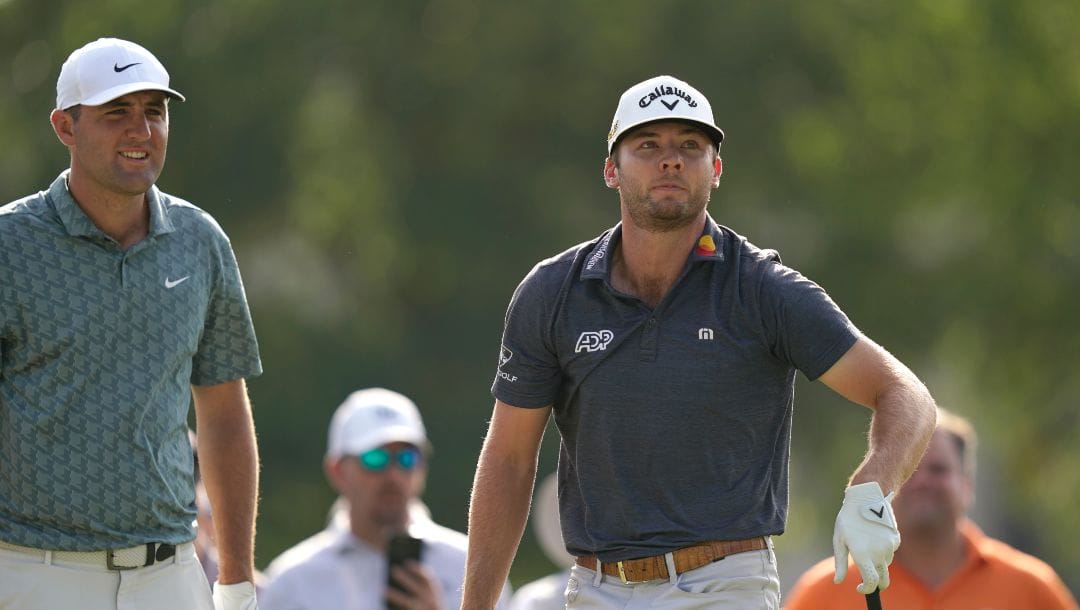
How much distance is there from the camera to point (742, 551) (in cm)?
658

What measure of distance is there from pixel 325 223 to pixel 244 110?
142 cm

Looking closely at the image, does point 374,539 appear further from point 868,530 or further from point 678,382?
point 868,530

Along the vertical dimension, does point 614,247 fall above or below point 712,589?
above

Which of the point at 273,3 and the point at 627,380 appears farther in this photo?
the point at 273,3

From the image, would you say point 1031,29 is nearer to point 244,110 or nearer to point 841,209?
point 841,209

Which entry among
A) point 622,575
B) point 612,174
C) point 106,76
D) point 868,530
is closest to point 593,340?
point 612,174

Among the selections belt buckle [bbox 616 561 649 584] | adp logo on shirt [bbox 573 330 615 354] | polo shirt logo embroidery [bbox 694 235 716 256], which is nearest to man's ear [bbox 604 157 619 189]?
polo shirt logo embroidery [bbox 694 235 716 256]

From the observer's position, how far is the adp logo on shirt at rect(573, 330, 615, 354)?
6.72 meters

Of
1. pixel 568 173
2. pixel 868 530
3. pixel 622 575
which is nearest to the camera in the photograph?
pixel 868 530

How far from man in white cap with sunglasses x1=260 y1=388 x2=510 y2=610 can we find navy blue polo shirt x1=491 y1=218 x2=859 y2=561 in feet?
7.51

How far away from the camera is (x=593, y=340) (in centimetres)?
675

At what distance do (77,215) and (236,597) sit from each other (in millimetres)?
1482

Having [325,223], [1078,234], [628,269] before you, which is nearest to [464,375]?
[325,223]

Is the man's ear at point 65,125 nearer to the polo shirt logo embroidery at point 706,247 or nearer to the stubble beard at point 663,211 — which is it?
the stubble beard at point 663,211
